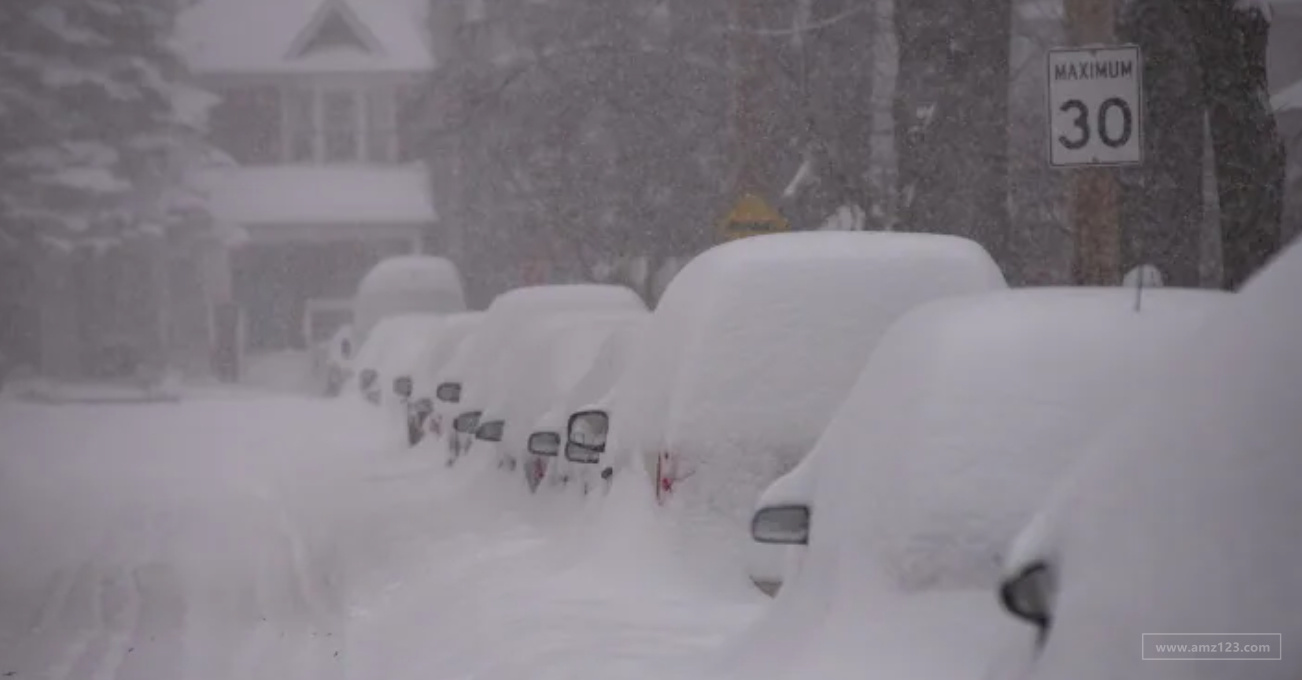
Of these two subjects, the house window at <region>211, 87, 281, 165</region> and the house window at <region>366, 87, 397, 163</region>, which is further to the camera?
the house window at <region>211, 87, 281, 165</region>

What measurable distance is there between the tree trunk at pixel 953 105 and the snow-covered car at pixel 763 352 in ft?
29.3

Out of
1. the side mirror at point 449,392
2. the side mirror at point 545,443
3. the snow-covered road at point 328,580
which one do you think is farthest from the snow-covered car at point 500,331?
the side mirror at point 545,443

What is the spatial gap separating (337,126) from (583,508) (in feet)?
166

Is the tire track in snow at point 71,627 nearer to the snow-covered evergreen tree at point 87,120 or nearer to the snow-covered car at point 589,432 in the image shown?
the snow-covered car at point 589,432

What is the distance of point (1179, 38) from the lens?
14.4 metres

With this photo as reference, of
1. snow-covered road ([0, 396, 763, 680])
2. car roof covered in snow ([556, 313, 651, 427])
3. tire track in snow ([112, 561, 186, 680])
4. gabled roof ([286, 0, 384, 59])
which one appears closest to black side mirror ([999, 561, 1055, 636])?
snow-covered road ([0, 396, 763, 680])

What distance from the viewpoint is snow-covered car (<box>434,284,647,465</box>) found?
17297 millimetres

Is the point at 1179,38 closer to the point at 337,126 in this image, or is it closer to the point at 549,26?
the point at 549,26

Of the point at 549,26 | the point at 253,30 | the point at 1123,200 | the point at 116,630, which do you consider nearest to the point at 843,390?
the point at 116,630

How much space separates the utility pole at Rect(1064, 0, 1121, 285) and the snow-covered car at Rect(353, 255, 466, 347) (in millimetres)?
31690

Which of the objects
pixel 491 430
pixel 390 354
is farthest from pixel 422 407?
pixel 390 354

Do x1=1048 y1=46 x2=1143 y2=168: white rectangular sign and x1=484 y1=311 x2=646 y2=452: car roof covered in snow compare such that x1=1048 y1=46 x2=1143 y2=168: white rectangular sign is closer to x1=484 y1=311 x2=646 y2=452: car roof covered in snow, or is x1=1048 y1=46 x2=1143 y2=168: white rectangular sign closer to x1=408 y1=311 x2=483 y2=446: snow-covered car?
x1=484 y1=311 x2=646 y2=452: car roof covered in snow

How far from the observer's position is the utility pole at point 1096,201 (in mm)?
13680

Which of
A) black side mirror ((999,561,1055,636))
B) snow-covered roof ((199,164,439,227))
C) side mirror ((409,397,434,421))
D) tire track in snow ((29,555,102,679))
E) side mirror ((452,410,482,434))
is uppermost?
snow-covered roof ((199,164,439,227))
